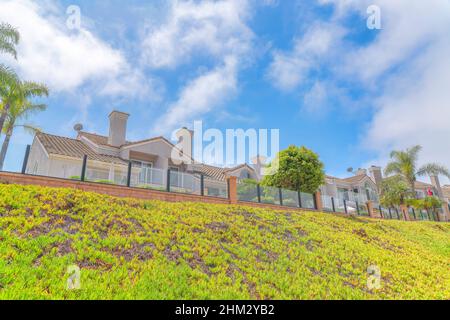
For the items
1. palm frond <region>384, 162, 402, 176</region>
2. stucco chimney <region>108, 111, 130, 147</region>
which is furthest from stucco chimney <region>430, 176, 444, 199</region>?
stucco chimney <region>108, 111, 130, 147</region>

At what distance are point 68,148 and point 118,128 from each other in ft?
14.3

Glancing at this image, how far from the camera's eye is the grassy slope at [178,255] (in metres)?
5.26

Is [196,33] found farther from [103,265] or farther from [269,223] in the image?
[103,265]

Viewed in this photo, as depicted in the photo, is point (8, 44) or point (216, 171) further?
point (216, 171)

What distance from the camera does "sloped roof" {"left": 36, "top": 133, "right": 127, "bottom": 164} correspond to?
17.3 meters

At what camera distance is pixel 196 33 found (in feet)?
40.9

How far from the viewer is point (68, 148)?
61.9 ft

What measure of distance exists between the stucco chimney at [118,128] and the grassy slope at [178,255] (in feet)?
41.2

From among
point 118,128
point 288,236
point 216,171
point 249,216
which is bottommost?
point 288,236

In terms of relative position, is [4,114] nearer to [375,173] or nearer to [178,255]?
[178,255]

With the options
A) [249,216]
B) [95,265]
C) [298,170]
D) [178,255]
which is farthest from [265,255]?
[298,170]

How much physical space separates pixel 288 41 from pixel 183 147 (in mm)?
14756

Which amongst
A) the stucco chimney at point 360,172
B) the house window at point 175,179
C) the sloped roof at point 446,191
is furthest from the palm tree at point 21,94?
the sloped roof at point 446,191
